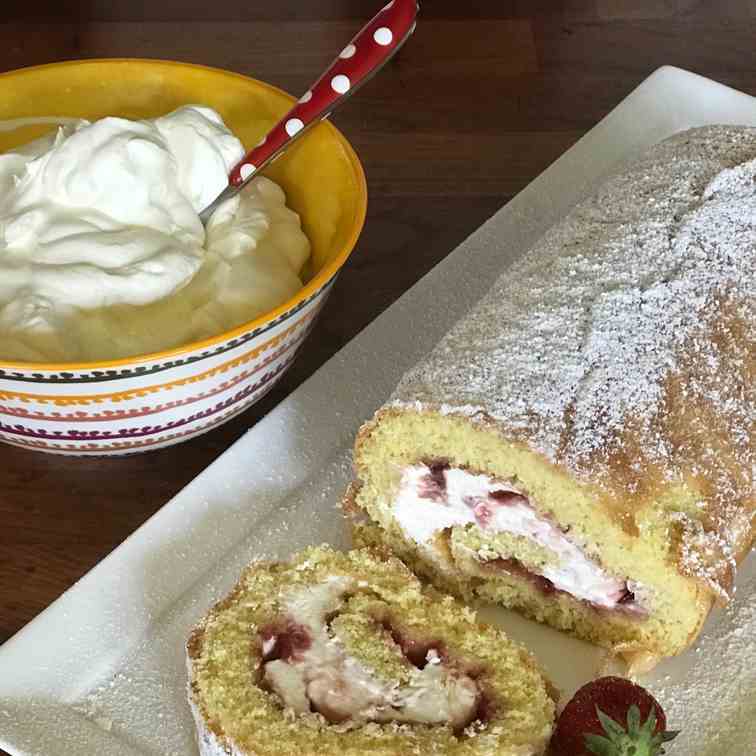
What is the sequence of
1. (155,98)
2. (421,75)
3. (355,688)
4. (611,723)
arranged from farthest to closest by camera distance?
1. (421,75)
2. (155,98)
3. (355,688)
4. (611,723)

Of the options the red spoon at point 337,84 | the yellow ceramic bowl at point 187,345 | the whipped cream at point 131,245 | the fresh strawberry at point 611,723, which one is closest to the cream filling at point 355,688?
the fresh strawberry at point 611,723

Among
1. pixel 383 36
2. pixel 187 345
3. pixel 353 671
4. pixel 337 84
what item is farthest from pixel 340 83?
pixel 353 671

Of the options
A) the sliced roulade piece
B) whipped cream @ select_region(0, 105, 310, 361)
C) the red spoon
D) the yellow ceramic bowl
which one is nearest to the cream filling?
the sliced roulade piece

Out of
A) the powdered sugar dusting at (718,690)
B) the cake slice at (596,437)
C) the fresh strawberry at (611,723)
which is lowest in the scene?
the powdered sugar dusting at (718,690)

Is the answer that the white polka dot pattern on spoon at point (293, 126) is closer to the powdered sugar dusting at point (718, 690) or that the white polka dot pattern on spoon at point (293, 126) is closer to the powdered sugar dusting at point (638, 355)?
the powdered sugar dusting at point (638, 355)

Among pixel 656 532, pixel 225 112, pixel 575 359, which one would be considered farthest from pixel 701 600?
pixel 225 112

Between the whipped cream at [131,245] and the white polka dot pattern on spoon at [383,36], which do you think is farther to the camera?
the white polka dot pattern on spoon at [383,36]

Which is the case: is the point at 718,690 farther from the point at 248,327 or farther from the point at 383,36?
the point at 383,36
